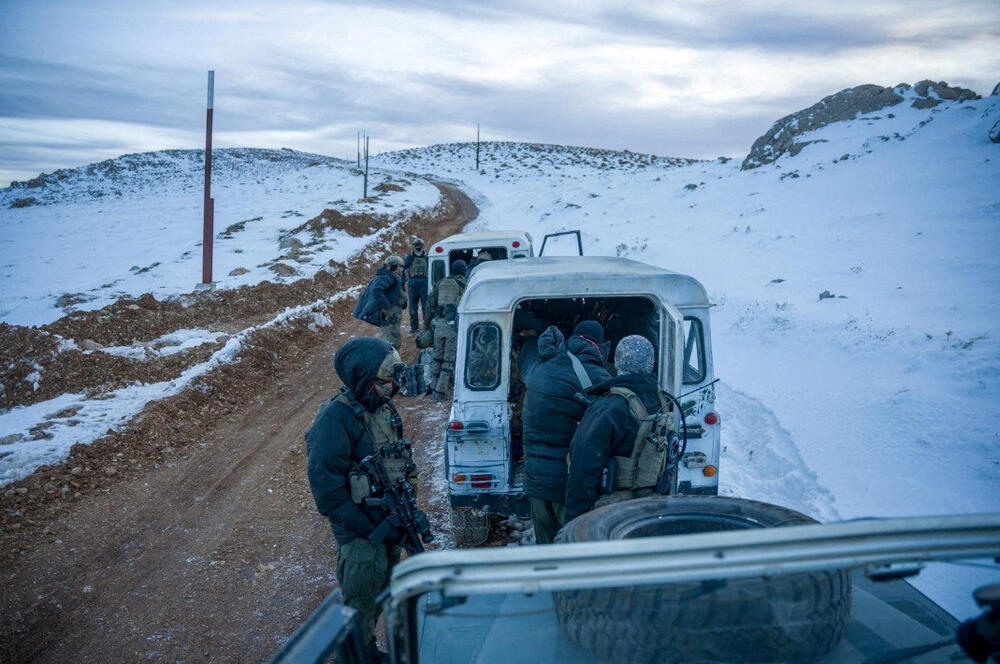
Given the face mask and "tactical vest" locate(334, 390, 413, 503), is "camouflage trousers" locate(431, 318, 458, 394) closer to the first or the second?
"tactical vest" locate(334, 390, 413, 503)

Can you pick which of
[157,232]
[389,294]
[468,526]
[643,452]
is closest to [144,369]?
[389,294]

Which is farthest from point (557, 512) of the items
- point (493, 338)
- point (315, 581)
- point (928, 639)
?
point (928, 639)

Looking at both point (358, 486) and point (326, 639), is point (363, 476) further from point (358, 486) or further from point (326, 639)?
point (326, 639)

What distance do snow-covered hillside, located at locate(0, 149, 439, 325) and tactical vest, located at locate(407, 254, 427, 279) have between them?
611 cm

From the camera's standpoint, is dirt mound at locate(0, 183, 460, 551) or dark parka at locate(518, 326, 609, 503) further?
dirt mound at locate(0, 183, 460, 551)

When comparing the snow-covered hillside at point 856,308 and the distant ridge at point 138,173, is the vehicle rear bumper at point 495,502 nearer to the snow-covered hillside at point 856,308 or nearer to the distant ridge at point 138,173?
the snow-covered hillside at point 856,308

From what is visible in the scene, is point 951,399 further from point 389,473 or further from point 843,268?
point 843,268

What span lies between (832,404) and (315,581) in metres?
6.38

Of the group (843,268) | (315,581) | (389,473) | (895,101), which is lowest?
(315,581)

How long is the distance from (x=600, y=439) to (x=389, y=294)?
6787 mm

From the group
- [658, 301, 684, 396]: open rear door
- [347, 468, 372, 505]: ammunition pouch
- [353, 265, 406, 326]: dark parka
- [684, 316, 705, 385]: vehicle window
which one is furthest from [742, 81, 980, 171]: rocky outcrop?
[347, 468, 372, 505]: ammunition pouch

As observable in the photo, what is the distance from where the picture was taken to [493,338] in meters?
4.93

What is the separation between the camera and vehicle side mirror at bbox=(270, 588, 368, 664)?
5.40 feet

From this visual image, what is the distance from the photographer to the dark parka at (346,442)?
Answer: 326 centimetres
